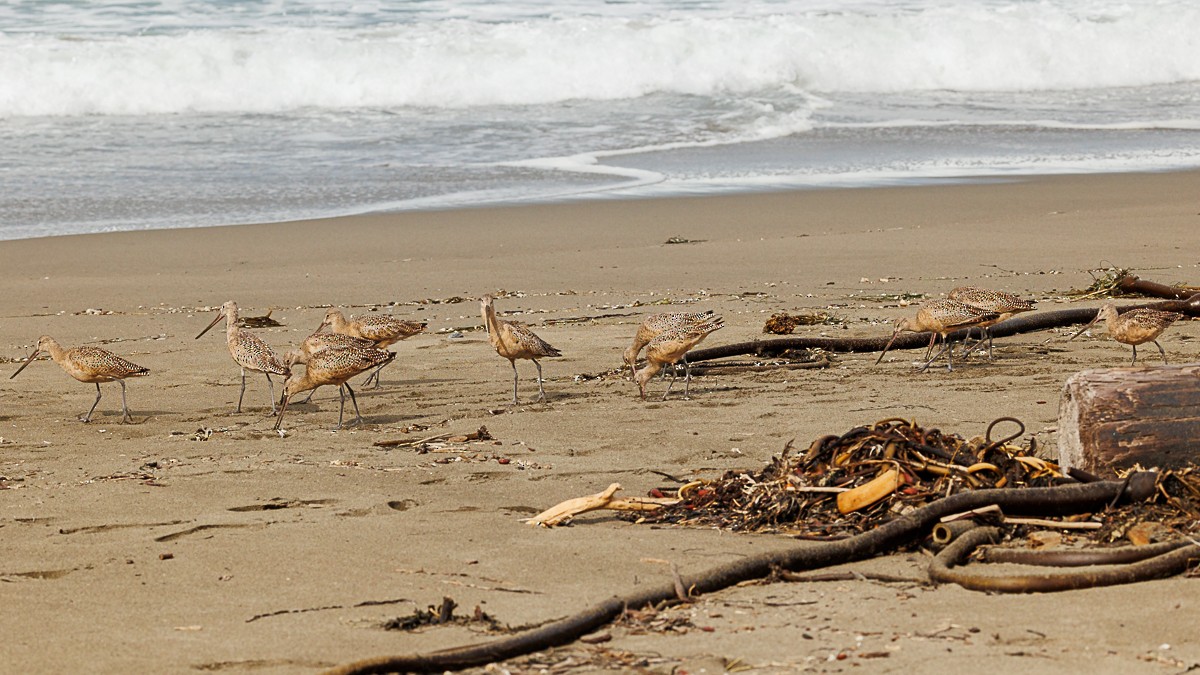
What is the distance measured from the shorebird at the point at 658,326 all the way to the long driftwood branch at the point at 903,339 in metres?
0.27

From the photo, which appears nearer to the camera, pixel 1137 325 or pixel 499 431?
pixel 499 431

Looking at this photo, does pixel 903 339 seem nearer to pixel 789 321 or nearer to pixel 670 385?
pixel 789 321

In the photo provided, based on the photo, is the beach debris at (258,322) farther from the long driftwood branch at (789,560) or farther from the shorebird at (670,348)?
the long driftwood branch at (789,560)

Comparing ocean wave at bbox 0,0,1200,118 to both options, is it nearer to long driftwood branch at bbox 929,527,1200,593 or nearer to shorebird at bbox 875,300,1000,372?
shorebird at bbox 875,300,1000,372

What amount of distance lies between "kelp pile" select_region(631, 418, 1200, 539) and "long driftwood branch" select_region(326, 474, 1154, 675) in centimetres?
21

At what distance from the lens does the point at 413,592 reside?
4.82 meters

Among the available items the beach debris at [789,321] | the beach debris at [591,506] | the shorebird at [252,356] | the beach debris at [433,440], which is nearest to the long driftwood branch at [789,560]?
the beach debris at [591,506]

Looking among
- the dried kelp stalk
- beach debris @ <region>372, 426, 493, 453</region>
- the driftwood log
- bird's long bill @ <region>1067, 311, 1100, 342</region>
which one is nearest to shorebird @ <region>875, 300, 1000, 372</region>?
bird's long bill @ <region>1067, 311, 1100, 342</region>

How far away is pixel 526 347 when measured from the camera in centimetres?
874

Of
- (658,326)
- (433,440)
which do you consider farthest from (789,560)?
(658,326)

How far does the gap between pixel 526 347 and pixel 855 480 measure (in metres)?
3.56

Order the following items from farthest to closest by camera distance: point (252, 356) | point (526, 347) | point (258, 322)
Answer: point (258, 322) → point (252, 356) → point (526, 347)

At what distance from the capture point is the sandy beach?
170 inches

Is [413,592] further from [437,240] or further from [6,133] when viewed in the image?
[6,133]
